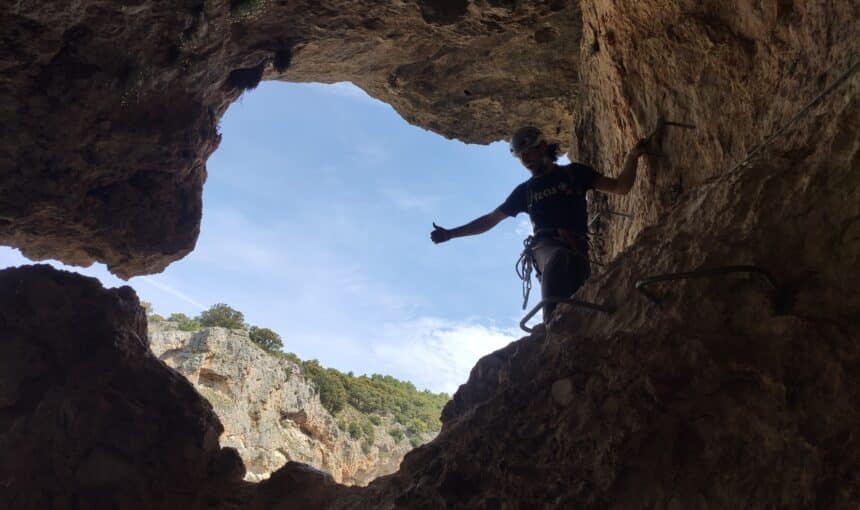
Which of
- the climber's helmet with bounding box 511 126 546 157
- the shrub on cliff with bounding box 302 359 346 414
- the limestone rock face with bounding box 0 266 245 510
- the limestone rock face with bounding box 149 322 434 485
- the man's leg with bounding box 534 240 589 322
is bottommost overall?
the limestone rock face with bounding box 0 266 245 510

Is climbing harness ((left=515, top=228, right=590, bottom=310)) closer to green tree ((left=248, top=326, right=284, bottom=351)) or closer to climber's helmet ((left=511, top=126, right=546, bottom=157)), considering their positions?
climber's helmet ((left=511, top=126, right=546, bottom=157))

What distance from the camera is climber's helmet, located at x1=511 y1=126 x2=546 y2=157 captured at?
637cm

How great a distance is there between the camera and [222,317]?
169ft

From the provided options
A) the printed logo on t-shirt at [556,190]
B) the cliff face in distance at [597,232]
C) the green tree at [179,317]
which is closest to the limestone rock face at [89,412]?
the cliff face in distance at [597,232]

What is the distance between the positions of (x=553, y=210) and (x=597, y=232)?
2826 millimetres

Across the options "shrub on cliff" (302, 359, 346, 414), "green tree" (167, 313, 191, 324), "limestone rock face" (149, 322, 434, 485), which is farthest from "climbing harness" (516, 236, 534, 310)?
"green tree" (167, 313, 191, 324)

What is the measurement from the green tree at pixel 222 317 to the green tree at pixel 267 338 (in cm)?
146

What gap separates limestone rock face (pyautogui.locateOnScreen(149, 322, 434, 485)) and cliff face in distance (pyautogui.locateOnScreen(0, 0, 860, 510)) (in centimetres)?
2493

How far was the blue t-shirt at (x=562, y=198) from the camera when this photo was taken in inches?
240

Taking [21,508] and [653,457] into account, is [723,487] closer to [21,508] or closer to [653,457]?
[653,457]

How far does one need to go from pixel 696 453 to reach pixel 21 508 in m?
6.95

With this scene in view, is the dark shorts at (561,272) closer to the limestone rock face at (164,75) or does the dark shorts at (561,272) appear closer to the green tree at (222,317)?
the limestone rock face at (164,75)

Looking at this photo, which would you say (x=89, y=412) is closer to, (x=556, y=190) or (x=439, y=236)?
(x=439, y=236)

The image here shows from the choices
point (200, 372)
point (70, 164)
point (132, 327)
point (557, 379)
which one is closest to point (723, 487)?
point (557, 379)
